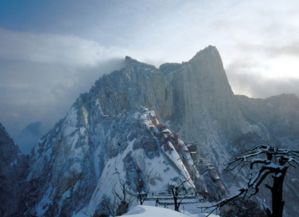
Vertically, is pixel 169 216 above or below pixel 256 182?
below

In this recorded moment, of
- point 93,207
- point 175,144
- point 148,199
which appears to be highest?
point 175,144

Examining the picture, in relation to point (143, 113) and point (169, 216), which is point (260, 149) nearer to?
point (169, 216)

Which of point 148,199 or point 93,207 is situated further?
point 93,207

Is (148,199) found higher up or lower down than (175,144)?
lower down

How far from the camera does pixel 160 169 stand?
146375 mm

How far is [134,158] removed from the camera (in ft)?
520

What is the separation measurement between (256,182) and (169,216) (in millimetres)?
8482

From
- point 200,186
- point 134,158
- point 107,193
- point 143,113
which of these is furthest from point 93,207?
point 143,113

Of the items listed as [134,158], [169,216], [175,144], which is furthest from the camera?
[175,144]

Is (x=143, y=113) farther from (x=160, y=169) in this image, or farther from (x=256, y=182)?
(x=256, y=182)

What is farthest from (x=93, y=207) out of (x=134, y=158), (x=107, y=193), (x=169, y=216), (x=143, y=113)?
(x=169, y=216)

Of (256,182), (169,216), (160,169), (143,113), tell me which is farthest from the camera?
(143,113)

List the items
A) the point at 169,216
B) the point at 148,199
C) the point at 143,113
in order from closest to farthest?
the point at 169,216 → the point at 148,199 → the point at 143,113

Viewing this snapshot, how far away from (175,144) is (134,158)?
832 inches
